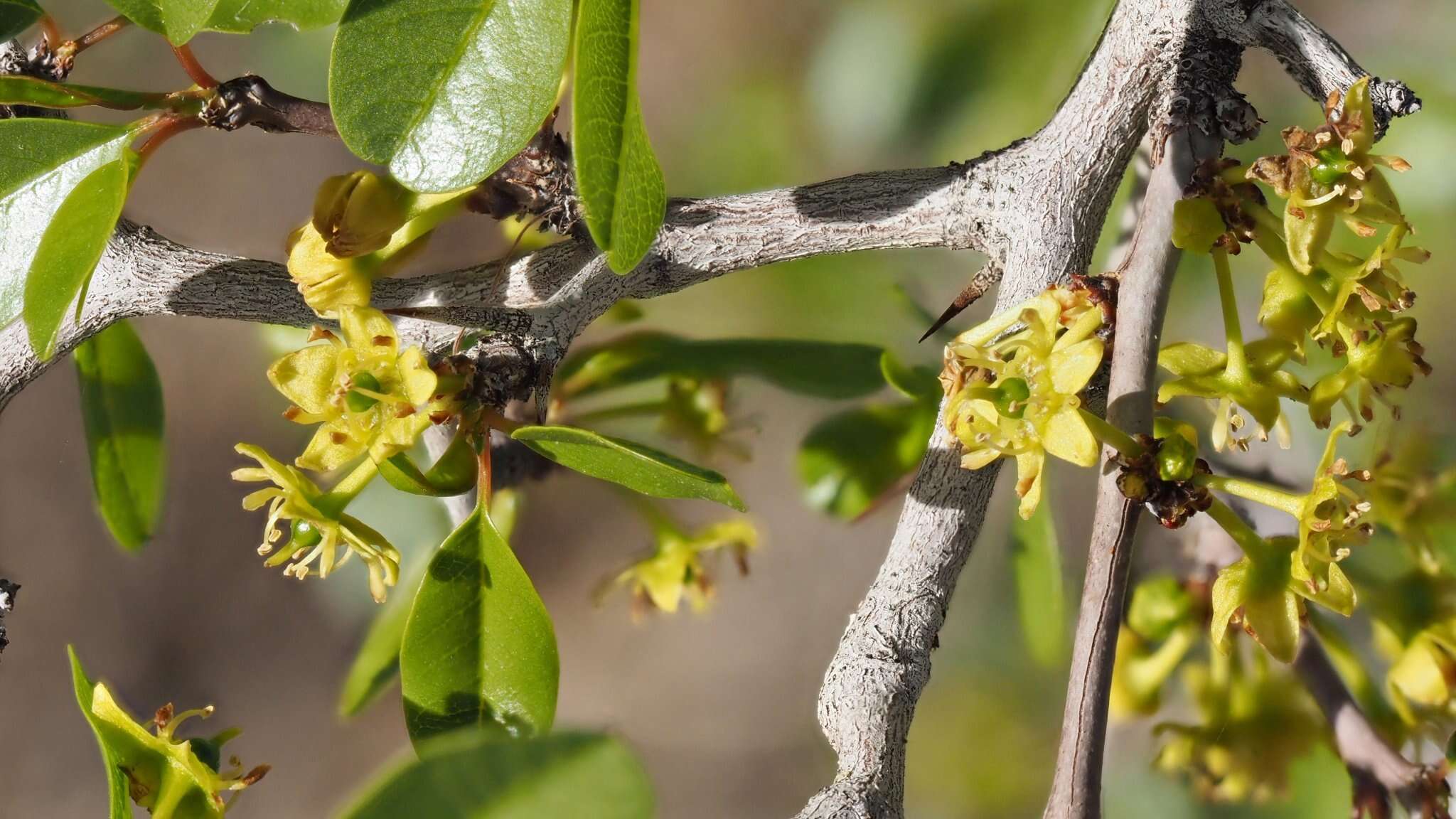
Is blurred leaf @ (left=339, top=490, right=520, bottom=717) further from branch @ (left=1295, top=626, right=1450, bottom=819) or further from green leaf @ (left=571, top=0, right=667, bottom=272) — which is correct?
branch @ (left=1295, top=626, right=1450, bottom=819)

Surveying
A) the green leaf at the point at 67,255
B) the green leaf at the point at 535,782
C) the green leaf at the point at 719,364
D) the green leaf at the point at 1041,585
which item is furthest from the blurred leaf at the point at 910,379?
the green leaf at the point at 67,255

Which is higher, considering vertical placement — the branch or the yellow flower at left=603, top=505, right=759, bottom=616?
the yellow flower at left=603, top=505, right=759, bottom=616

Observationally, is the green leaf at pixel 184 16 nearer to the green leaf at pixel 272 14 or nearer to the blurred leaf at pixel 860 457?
the green leaf at pixel 272 14

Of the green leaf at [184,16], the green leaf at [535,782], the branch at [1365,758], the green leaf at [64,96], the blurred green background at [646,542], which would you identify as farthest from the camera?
the blurred green background at [646,542]

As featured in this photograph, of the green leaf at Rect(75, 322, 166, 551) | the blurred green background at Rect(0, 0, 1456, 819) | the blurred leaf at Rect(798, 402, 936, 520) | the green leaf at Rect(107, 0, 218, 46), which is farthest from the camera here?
the blurred green background at Rect(0, 0, 1456, 819)

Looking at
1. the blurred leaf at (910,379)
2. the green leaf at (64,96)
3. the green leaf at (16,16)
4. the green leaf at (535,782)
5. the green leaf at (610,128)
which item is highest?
the green leaf at (16,16)

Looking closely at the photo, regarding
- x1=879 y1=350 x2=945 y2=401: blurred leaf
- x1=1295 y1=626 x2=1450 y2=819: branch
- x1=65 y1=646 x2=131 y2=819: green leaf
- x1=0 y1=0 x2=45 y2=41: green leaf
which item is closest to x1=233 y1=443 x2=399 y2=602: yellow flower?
x1=65 y1=646 x2=131 y2=819: green leaf

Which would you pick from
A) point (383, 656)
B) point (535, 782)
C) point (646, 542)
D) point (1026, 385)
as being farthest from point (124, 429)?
point (646, 542)
